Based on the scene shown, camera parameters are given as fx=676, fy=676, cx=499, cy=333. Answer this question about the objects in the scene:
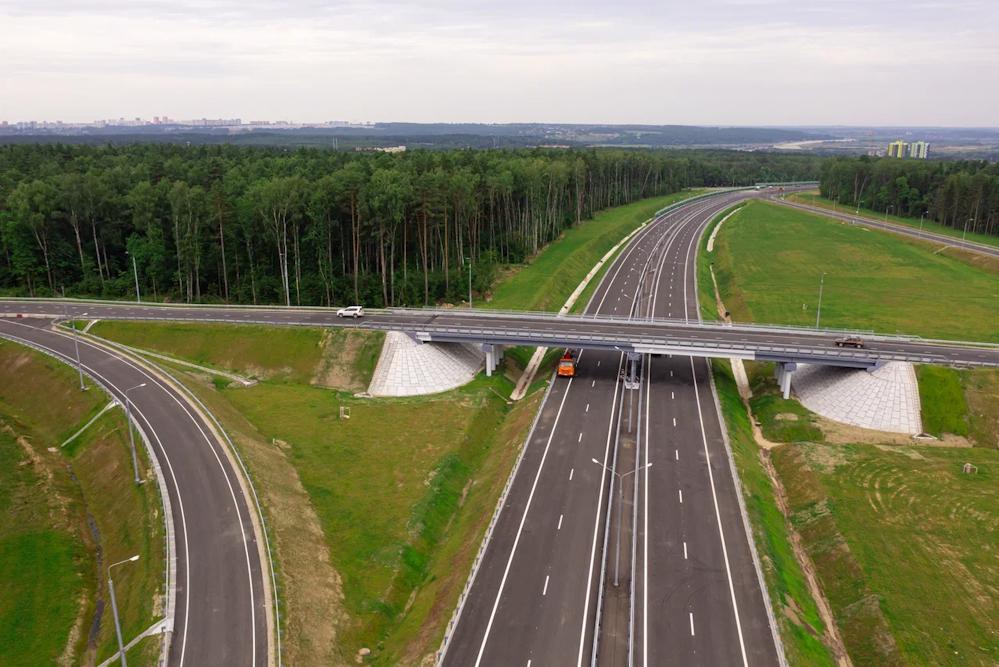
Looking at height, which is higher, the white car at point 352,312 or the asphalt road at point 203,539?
the white car at point 352,312

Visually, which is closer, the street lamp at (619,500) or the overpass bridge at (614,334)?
the street lamp at (619,500)

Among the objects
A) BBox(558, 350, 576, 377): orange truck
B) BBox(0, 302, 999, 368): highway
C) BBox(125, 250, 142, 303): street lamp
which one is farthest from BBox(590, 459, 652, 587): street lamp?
BBox(125, 250, 142, 303): street lamp

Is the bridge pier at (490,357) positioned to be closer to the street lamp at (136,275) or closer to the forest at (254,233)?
the forest at (254,233)

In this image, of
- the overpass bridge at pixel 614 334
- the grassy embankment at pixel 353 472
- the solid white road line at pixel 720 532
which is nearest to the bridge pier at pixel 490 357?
the overpass bridge at pixel 614 334

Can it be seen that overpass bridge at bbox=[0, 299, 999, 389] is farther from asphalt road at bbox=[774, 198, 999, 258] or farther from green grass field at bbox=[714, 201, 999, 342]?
asphalt road at bbox=[774, 198, 999, 258]

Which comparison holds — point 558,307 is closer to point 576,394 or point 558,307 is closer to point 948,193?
point 576,394

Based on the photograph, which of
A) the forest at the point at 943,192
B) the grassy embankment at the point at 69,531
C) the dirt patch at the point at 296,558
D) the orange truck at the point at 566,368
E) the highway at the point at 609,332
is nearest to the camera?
the dirt patch at the point at 296,558

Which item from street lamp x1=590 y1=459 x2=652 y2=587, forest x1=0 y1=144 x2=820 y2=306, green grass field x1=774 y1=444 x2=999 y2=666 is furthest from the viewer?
forest x1=0 y1=144 x2=820 y2=306
